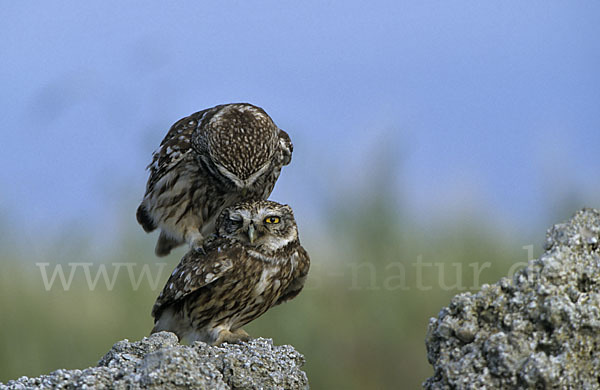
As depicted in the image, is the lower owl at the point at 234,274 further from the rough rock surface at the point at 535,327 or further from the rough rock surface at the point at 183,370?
the rough rock surface at the point at 535,327

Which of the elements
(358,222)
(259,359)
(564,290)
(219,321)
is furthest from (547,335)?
(358,222)

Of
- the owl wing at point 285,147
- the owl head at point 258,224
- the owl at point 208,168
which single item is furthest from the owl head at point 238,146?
the owl wing at point 285,147

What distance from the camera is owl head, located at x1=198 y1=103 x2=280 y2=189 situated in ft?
12.7

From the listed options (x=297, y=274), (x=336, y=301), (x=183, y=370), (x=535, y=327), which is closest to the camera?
(x=535, y=327)

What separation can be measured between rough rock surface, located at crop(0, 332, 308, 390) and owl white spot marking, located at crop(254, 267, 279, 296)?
0.55 meters

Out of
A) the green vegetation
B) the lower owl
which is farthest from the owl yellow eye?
the green vegetation

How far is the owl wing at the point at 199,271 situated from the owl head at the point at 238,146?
0.37 meters

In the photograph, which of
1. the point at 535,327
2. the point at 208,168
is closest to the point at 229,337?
the point at 208,168

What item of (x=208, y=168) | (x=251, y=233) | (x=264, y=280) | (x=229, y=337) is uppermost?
(x=208, y=168)

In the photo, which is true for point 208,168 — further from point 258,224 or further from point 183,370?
point 183,370

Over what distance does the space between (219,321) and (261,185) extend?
846mm

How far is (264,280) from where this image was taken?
13.0ft

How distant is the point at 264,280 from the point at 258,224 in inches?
12.0

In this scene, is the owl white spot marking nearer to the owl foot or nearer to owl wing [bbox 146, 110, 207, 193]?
the owl foot
